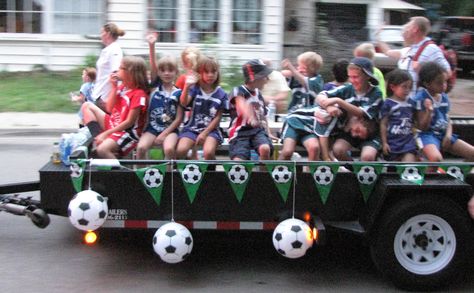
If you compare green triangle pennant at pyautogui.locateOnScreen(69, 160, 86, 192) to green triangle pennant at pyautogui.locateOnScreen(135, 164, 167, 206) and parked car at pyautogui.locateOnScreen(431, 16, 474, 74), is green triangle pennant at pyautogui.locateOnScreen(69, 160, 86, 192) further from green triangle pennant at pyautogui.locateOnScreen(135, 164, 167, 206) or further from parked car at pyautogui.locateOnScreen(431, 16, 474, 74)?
parked car at pyautogui.locateOnScreen(431, 16, 474, 74)

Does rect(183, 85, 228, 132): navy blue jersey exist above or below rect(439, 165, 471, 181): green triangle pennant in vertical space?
above

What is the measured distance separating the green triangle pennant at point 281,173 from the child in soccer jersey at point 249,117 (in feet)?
1.79

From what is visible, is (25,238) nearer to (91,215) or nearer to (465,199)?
(91,215)

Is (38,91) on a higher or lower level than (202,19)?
lower

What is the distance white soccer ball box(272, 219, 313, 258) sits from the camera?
4449 millimetres

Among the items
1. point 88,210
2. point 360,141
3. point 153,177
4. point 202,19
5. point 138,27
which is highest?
point 202,19

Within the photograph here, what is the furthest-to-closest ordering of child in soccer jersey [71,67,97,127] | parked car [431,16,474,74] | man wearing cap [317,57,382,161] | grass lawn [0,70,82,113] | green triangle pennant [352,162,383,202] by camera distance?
parked car [431,16,474,74] < grass lawn [0,70,82,113] < child in soccer jersey [71,67,97,127] < man wearing cap [317,57,382,161] < green triangle pennant [352,162,383,202]

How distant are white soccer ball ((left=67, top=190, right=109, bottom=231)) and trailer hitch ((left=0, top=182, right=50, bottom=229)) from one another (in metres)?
0.47

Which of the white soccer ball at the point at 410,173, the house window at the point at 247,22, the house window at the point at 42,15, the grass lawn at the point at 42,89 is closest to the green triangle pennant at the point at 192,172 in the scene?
the white soccer ball at the point at 410,173

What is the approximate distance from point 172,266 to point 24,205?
1.28 m

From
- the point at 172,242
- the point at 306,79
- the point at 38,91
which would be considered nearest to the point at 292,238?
the point at 172,242

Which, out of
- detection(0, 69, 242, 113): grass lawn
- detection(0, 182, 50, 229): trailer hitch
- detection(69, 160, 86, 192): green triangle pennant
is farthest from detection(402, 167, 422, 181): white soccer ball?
detection(0, 69, 242, 113): grass lawn

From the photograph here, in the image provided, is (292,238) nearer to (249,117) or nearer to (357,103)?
(249,117)

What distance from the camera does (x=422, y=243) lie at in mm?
4621
